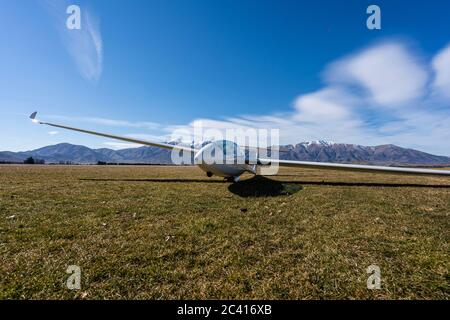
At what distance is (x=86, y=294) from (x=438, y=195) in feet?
45.1

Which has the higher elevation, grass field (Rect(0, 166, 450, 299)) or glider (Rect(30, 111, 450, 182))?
glider (Rect(30, 111, 450, 182))

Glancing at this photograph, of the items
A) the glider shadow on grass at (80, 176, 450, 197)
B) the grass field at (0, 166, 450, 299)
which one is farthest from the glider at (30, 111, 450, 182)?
the grass field at (0, 166, 450, 299)

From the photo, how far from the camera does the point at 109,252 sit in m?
4.04

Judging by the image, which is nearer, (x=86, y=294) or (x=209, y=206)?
(x=86, y=294)

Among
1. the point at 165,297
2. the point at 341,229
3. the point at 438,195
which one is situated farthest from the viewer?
the point at 438,195

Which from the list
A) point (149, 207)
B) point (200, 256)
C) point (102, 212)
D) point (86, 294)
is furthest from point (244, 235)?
point (102, 212)

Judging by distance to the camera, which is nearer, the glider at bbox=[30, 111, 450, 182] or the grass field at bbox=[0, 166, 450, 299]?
the grass field at bbox=[0, 166, 450, 299]

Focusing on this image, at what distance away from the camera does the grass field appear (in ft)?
9.87

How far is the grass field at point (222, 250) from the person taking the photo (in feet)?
9.87

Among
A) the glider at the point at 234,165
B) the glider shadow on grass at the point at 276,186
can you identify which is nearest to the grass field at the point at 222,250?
the glider shadow on grass at the point at 276,186

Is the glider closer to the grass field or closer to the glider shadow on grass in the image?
the glider shadow on grass

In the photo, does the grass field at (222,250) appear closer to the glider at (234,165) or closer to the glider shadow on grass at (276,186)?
the glider shadow on grass at (276,186)

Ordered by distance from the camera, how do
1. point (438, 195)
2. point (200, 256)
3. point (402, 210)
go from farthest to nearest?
point (438, 195)
point (402, 210)
point (200, 256)

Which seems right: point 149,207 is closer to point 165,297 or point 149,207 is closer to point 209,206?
point 209,206
